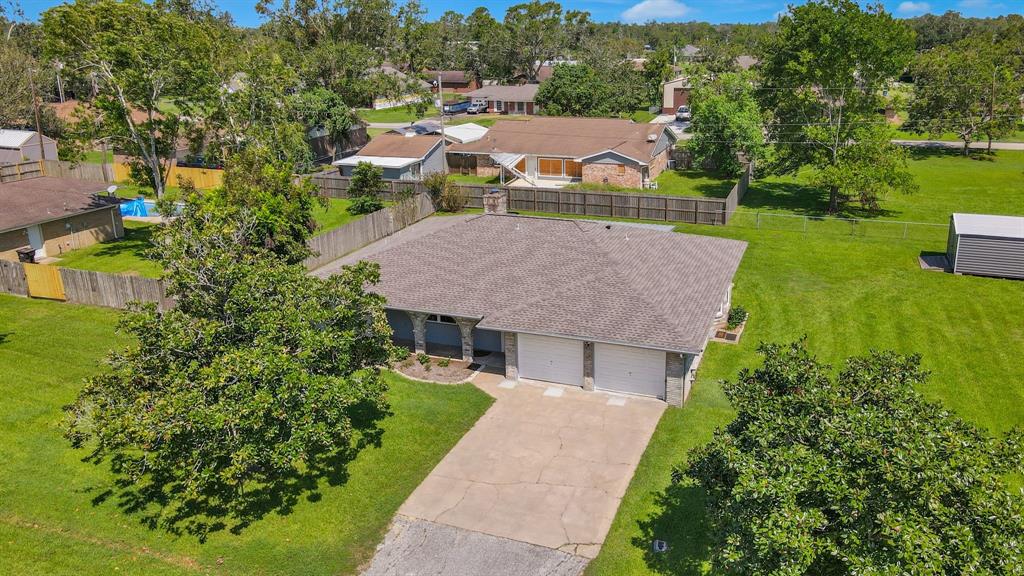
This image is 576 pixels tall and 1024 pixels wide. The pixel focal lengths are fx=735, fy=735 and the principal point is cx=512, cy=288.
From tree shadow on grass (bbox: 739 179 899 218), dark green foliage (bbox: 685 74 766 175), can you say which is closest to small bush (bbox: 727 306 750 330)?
tree shadow on grass (bbox: 739 179 899 218)

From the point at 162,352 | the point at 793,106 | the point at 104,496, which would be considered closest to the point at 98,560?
the point at 104,496

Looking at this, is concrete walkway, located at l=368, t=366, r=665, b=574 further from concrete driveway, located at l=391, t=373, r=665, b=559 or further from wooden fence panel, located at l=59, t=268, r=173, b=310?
wooden fence panel, located at l=59, t=268, r=173, b=310

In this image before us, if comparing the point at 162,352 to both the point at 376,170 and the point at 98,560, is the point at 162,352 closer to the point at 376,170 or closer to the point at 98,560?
the point at 98,560

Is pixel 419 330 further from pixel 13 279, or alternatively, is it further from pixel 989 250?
pixel 989 250

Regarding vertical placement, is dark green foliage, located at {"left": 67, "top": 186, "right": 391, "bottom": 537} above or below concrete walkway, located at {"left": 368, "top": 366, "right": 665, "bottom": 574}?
above

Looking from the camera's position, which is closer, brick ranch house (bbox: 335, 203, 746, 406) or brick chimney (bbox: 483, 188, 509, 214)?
brick ranch house (bbox: 335, 203, 746, 406)

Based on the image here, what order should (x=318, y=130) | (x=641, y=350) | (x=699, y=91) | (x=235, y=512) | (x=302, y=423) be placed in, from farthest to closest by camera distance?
(x=318, y=130) → (x=699, y=91) → (x=641, y=350) → (x=235, y=512) → (x=302, y=423)

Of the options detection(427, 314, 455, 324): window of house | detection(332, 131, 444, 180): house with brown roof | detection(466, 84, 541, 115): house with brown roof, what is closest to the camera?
detection(427, 314, 455, 324): window of house
